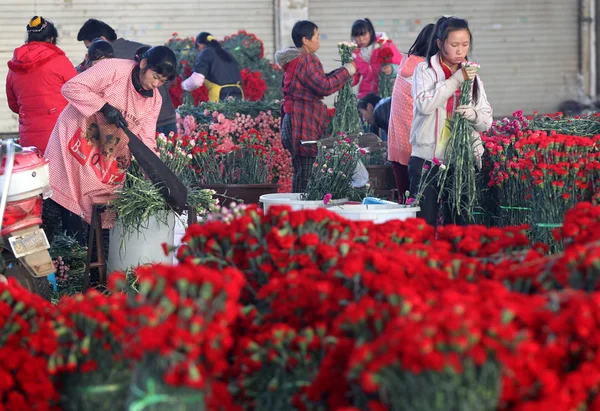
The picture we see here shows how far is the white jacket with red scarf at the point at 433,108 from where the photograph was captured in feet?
16.4

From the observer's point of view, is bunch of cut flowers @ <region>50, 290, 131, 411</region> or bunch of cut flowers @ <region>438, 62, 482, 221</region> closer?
bunch of cut flowers @ <region>50, 290, 131, 411</region>

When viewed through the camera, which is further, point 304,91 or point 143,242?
point 304,91

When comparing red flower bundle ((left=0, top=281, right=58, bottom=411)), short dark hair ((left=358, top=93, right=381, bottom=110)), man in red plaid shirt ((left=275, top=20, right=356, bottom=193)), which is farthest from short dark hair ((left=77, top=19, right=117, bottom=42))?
red flower bundle ((left=0, top=281, right=58, bottom=411))

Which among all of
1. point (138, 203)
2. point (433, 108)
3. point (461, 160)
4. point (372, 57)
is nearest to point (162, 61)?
point (138, 203)

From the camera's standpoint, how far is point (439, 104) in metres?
5.02

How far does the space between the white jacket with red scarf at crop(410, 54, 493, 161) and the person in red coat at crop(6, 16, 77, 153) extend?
2707mm

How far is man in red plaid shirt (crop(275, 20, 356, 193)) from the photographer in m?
6.95

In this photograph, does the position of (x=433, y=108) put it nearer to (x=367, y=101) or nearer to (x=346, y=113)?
(x=346, y=113)

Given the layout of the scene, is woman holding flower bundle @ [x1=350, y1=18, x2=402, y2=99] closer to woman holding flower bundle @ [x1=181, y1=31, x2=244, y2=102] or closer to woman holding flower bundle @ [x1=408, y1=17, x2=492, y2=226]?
woman holding flower bundle @ [x1=181, y1=31, x2=244, y2=102]

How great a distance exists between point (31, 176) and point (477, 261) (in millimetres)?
2485

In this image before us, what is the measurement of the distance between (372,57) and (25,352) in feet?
23.5

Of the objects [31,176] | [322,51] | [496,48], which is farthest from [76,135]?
[496,48]

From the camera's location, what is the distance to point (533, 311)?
201 centimetres

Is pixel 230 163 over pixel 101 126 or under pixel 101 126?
under
